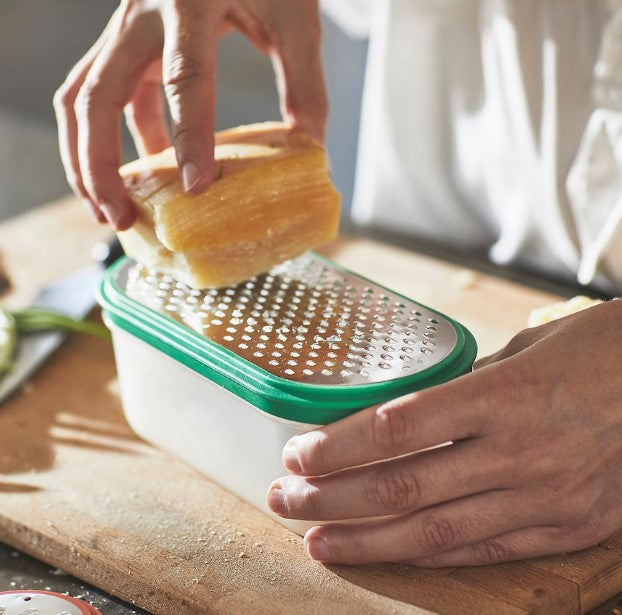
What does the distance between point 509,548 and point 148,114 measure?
72 cm

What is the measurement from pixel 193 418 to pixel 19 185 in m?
1.18

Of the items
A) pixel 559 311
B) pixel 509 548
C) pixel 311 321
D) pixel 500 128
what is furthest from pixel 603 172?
pixel 509 548

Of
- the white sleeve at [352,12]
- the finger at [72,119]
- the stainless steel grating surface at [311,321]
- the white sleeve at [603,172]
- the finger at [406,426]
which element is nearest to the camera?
the finger at [406,426]

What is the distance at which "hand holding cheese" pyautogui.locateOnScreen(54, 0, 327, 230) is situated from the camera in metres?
1.06

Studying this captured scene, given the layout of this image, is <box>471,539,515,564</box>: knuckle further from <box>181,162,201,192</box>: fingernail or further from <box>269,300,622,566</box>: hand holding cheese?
<box>181,162,201,192</box>: fingernail

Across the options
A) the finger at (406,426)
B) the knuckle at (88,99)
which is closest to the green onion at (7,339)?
the knuckle at (88,99)

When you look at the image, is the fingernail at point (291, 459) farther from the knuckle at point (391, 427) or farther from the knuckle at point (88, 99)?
the knuckle at point (88, 99)

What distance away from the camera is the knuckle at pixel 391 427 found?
33.1 inches

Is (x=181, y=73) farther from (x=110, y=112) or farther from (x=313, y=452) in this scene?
(x=313, y=452)

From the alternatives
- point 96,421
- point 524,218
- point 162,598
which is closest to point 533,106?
point 524,218

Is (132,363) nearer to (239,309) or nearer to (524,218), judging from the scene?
(239,309)

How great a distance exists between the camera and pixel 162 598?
2.98 ft

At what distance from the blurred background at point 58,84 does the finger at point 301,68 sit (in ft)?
2.28

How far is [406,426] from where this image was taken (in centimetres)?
84
